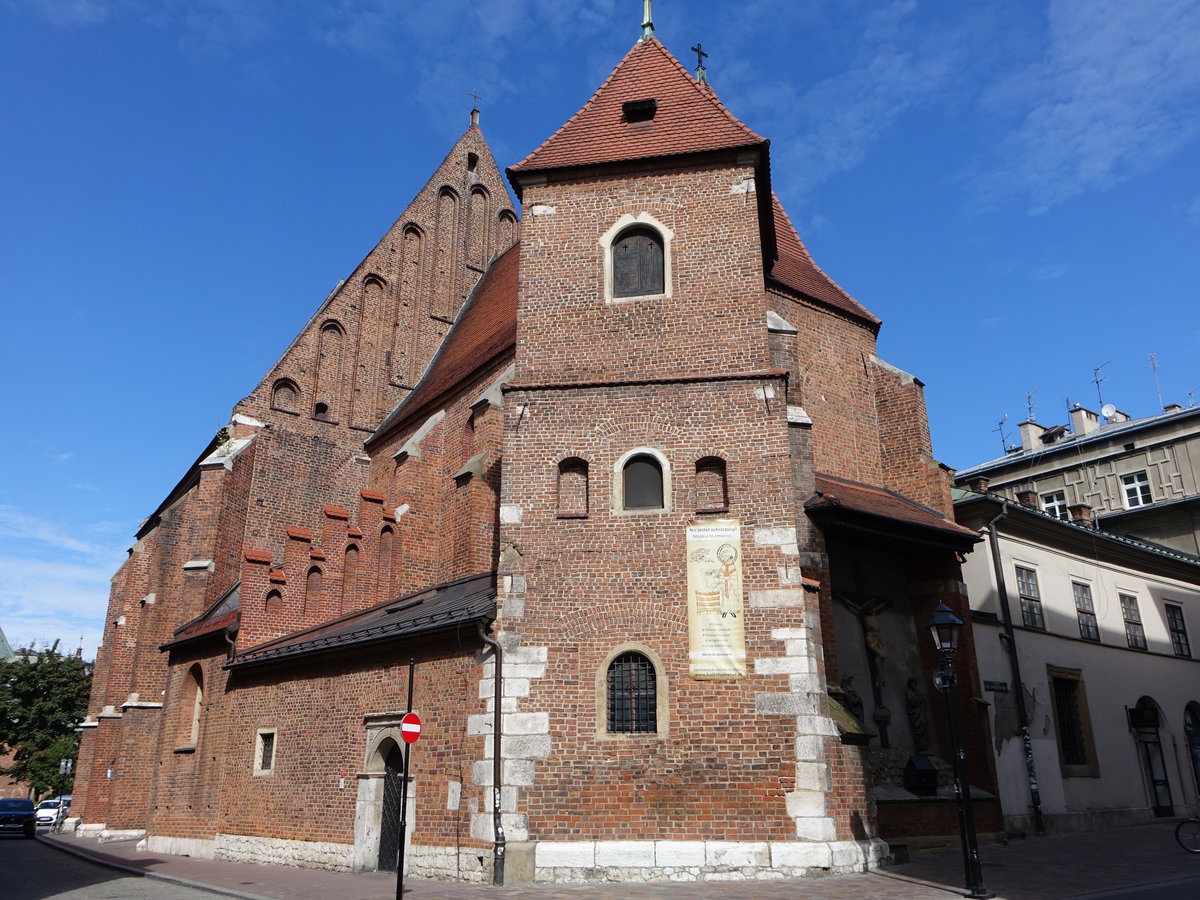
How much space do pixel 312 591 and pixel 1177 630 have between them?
22.1m

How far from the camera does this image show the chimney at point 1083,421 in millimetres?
40156

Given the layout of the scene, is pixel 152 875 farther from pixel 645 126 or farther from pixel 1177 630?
pixel 1177 630

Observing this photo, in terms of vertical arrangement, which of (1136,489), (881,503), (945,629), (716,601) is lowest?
(945,629)

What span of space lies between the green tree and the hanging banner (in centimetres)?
4410

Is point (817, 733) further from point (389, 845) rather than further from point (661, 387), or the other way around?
point (389, 845)

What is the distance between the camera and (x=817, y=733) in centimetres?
1233

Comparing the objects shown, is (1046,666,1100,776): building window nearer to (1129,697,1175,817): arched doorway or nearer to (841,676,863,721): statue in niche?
(1129,697,1175,817): arched doorway

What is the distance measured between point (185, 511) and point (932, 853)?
63.5 feet

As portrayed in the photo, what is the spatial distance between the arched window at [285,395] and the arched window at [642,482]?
14110 mm

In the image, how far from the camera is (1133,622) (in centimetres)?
2450

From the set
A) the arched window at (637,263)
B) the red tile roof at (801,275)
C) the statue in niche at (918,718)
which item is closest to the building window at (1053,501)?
the red tile roof at (801,275)

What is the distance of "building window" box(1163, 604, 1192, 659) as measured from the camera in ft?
84.1

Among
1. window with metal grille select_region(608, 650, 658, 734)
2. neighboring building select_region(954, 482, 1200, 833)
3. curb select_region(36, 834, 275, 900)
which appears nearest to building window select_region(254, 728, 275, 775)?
curb select_region(36, 834, 275, 900)

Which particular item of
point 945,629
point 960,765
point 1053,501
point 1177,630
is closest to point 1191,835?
point 960,765
